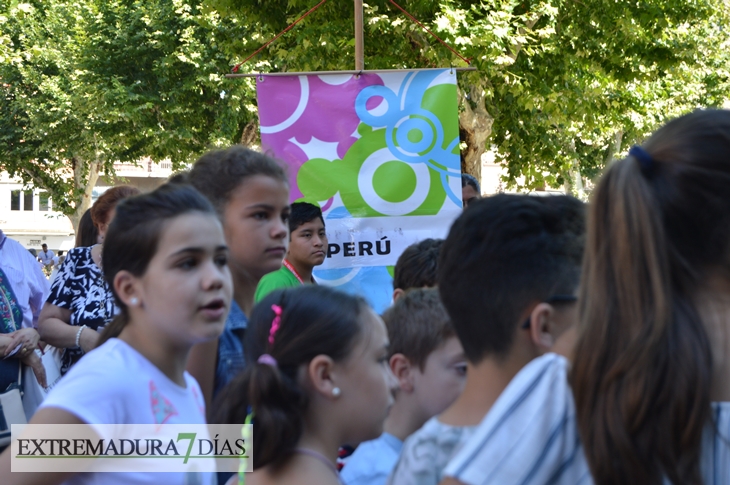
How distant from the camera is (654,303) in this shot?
1183 millimetres

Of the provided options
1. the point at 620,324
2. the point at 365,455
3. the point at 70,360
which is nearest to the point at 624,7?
the point at 70,360

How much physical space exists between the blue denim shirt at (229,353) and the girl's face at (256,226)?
7.1 inches

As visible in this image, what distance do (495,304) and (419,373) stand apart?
0.76m

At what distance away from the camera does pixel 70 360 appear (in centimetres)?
394

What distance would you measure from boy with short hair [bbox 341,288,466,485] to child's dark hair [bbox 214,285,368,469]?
365 mm

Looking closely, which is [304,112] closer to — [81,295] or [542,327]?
[81,295]

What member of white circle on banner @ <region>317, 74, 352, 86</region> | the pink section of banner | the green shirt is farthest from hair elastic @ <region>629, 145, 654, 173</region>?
white circle on banner @ <region>317, 74, 352, 86</region>

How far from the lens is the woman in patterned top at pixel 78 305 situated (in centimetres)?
384

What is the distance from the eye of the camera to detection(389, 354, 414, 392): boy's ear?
241 cm

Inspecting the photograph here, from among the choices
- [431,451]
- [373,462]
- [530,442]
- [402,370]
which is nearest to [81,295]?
[402,370]

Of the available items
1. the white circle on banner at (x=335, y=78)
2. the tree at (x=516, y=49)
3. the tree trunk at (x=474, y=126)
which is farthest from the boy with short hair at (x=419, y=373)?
the tree trunk at (x=474, y=126)

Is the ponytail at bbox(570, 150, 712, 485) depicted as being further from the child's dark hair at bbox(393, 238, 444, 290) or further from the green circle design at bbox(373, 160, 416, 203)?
the green circle design at bbox(373, 160, 416, 203)

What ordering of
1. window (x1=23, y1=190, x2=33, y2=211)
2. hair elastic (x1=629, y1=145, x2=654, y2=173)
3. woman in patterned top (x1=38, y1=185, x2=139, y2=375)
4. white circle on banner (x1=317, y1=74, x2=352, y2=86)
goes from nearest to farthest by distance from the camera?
hair elastic (x1=629, y1=145, x2=654, y2=173)
woman in patterned top (x1=38, y1=185, x2=139, y2=375)
white circle on banner (x1=317, y1=74, x2=352, y2=86)
window (x1=23, y1=190, x2=33, y2=211)

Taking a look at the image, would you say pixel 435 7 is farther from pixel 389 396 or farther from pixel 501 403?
pixel 501 403
